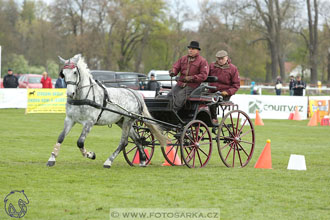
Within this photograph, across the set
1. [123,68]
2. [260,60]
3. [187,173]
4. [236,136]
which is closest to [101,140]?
[236,136]

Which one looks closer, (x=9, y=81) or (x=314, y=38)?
(x=9, y=81)

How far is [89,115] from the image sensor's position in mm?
9523

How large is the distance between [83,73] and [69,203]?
3.31m

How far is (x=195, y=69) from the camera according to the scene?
1023cm

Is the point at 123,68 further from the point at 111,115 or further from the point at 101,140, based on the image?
the point at 111,115

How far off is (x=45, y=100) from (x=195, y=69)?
16401 millimetres

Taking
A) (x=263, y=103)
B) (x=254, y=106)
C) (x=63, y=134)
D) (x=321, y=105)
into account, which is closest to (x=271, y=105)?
(x=263, y=103)

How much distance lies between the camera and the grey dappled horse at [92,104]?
30.7 ft

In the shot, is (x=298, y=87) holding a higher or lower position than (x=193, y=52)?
lower

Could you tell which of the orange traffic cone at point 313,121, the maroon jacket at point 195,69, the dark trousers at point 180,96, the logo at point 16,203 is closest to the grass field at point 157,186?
the logo at point 16,203

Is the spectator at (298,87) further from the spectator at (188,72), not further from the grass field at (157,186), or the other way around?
the spectator at (188,72)

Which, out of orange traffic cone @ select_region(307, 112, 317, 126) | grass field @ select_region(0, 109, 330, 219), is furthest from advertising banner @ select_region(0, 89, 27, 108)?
grass field @ select_region(0, 109, 330, 219)

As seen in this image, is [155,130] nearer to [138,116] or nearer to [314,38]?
[138,116]

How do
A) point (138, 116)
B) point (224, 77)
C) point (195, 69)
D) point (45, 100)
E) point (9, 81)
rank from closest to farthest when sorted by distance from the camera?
point (138, 116)
point (195, 69)
point (224, 77)
point (45, 100)
point (9, 81)
